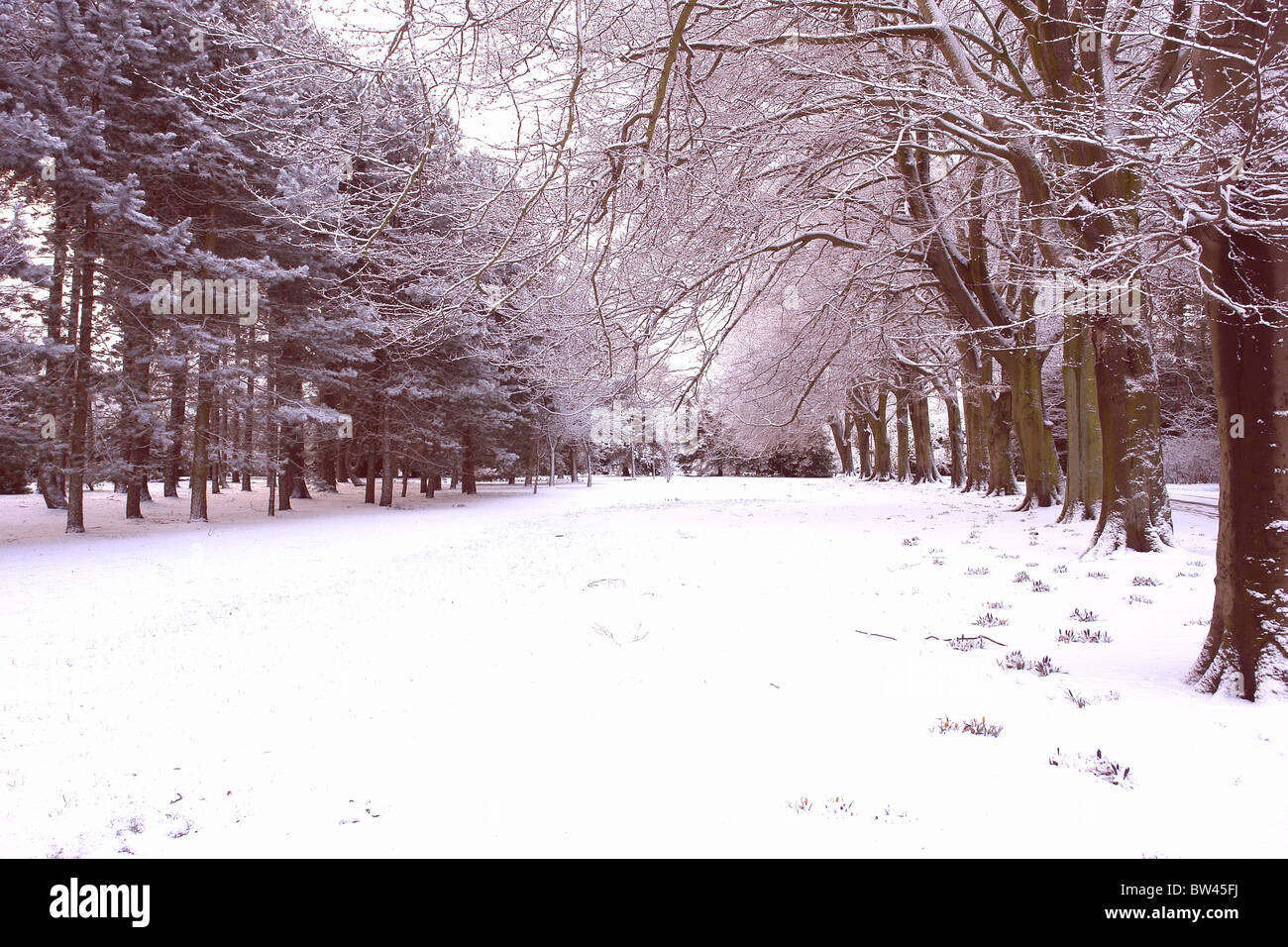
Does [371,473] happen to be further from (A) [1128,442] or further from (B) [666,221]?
(A) [1128,442]

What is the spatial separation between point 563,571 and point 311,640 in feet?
11.2

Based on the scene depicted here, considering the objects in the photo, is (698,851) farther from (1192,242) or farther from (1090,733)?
(1192,242)

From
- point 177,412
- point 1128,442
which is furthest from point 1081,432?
point 177,412

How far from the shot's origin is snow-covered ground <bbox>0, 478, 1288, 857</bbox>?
2508mm

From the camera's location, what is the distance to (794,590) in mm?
6688

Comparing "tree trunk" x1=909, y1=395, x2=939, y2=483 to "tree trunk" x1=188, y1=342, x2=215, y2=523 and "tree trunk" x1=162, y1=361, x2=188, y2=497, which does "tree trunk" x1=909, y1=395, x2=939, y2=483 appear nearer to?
"tree trunk" x1=188, y1=342, x2=215, y2=523

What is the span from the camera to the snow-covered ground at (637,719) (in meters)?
2.51

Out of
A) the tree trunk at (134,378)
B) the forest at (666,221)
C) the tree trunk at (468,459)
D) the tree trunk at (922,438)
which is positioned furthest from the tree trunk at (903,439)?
the tree trunk at (134,378)

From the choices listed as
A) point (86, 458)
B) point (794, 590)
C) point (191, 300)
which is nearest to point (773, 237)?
point (794, 590)

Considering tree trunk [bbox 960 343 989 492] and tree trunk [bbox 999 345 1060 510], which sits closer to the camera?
tree trunk [bbox 999 345 1060 510]

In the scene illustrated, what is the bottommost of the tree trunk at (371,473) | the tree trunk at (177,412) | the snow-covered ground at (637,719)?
the snow-covered ground at (637,719)

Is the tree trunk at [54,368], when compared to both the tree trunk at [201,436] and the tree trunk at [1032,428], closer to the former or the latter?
the tree trunk at [201,436]

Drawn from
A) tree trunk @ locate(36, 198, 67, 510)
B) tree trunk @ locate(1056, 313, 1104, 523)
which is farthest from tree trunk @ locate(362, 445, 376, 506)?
tree trunk @ locate(1056, 313, 1104, 523)

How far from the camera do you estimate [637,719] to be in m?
3.57
